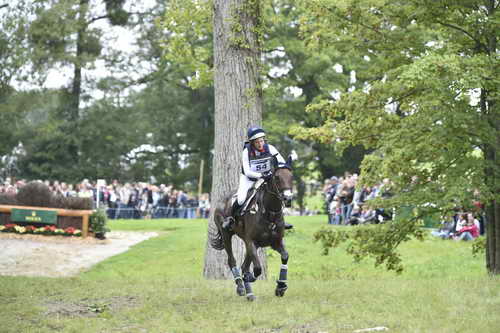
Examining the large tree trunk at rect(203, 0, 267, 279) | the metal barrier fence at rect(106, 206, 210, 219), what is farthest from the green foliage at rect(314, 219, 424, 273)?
the metal barrier fence at rect(106, 206, 210, 219)

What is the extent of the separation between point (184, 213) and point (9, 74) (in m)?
13.9

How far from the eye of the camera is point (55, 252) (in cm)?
2616

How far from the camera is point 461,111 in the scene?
48.6 feet

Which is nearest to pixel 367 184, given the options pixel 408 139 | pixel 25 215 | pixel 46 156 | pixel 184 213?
pixel 408 139

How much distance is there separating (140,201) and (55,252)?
17811 millimetres

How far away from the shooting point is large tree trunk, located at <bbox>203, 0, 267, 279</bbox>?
16.7m

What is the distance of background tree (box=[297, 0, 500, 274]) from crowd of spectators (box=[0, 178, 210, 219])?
84.8ft

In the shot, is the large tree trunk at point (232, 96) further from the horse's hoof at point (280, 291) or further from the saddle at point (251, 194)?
the horse's hoof at point (280, 291)

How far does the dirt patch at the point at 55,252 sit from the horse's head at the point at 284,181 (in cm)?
1271

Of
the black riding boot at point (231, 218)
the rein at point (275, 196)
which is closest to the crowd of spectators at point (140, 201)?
the black riding boot at point (231, 218)

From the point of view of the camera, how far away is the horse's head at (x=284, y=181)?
36.9 ft

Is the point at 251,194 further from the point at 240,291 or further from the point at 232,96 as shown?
the point at 232,96

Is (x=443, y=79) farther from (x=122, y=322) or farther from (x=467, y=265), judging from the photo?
(x=467, y=265)

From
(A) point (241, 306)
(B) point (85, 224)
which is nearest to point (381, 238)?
(A) point (241, 306)
